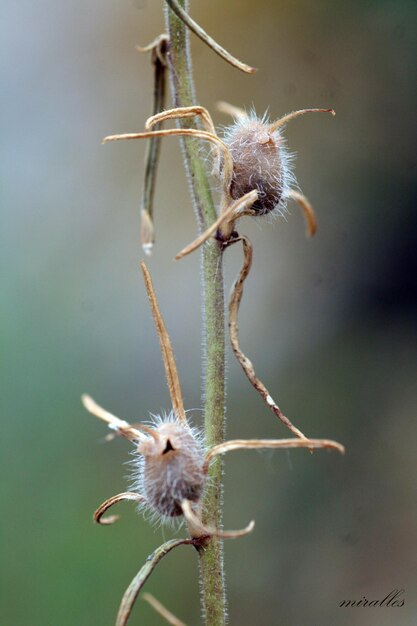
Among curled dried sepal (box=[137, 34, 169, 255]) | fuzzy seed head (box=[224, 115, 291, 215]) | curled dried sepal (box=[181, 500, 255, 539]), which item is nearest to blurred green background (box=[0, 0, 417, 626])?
curled dried sepal (box=[137, 34, 169, 255])

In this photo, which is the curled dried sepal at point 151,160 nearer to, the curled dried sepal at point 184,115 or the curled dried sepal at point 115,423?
the curled dried sepal at point 184,115

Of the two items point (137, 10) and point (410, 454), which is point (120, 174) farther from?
point (410, 454)

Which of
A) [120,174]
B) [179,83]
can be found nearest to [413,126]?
[120,174]

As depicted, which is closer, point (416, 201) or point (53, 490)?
point (53, 490)

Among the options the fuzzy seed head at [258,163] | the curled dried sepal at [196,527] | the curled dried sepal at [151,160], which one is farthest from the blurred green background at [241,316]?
the fuzzy seed head at [258,163]

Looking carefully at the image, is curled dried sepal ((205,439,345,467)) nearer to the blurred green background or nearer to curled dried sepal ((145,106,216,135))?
curled dried sepal ((145,106,216,135))
